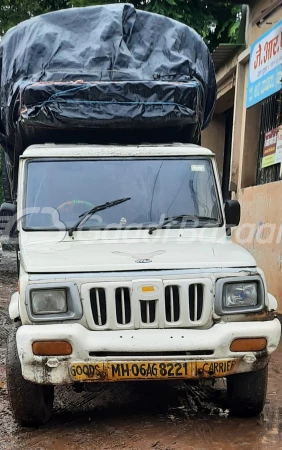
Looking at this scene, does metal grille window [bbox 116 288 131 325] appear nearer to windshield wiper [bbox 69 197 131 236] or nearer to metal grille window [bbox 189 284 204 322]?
metal grille window [bbox 189 284 204 322]

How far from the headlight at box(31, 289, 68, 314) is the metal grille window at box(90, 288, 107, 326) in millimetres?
179

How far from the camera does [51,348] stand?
3455 millimetres

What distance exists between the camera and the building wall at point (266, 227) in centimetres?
827

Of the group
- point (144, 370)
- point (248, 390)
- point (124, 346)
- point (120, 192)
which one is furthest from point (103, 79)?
point (248, 390)

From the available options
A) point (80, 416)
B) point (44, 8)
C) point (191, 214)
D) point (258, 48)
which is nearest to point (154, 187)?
point (191, 214)

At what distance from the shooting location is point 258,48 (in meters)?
9.48

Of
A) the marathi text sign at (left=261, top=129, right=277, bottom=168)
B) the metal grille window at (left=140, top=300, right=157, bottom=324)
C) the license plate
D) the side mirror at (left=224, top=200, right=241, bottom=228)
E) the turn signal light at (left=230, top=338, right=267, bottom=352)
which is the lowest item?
the license plate

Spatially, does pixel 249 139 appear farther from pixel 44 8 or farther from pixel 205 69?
pixel 44 8

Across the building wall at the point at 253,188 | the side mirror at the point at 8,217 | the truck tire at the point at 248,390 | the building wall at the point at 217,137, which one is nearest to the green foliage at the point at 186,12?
the building wall at the point at 253,188

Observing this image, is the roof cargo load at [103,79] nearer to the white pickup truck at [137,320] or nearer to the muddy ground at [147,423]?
the white pickup truck at [137,320]

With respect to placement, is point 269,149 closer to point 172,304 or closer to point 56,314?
point 172,304

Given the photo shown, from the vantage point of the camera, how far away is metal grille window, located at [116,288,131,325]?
3.56 meters

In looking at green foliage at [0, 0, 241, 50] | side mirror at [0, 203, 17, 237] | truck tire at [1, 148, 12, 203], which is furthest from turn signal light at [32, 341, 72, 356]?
green foliage at [0, 0, 241, 50]

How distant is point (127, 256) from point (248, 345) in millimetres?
1025
